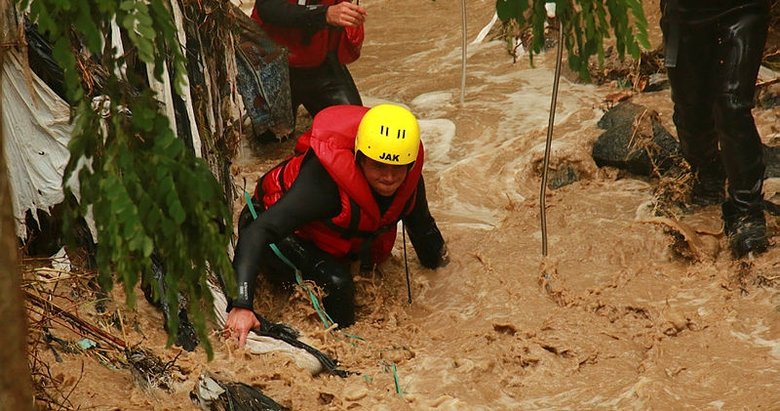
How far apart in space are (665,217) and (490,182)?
1523mm

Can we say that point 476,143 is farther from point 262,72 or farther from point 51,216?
point 51,216

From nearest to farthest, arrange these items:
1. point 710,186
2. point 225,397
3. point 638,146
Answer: point 225,397 → point 710,186 → point 638,146

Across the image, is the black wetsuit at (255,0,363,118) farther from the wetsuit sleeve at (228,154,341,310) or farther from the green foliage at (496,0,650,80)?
the green foliage at (496,0,650,80)

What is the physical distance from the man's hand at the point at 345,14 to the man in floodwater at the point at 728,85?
1.85 meters

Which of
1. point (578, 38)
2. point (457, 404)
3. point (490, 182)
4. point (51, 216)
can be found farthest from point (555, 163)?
point (578, 38)

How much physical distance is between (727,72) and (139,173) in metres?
3.63

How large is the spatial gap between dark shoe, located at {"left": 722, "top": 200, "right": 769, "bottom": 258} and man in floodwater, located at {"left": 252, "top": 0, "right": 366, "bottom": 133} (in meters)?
2.49

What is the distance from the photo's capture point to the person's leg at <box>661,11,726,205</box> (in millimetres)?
5332

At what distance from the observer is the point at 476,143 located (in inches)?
309

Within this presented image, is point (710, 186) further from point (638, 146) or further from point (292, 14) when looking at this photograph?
point (292, 14)

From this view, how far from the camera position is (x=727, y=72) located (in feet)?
17.1

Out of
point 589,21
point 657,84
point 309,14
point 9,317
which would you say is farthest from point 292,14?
point 9,317

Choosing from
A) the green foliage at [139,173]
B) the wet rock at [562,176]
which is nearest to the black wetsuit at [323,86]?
the wet rock at [562,176]

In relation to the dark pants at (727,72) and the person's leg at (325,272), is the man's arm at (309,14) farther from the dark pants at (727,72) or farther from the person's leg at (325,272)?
the dark pants at (727,72)
